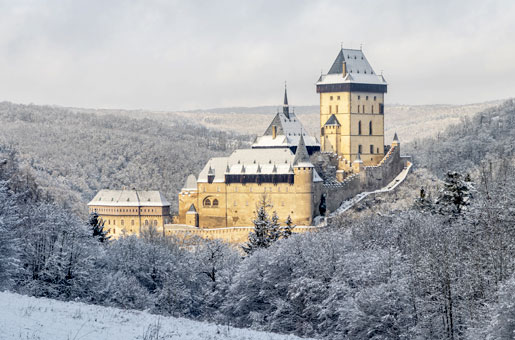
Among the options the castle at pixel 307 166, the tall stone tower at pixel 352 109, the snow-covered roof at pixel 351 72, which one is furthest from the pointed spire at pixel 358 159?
the snow-covered roof at pixel 351 72

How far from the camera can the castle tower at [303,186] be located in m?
84.6

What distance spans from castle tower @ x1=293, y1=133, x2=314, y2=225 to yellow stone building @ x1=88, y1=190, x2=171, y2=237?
53.0ft

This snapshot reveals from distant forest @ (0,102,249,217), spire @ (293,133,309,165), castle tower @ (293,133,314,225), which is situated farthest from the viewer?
distant forest @ (0,102,249,217)

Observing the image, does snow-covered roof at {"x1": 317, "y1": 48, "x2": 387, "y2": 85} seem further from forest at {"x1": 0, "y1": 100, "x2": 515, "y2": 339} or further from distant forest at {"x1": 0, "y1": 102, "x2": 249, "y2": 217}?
distant forest at {"x1": 0, "y1": 102, "x2": 249, "y2": 217}

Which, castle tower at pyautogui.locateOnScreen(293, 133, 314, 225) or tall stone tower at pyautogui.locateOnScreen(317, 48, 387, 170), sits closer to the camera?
castle tower at pyautogui.locateOnScreen(293, 133, 314, 225)

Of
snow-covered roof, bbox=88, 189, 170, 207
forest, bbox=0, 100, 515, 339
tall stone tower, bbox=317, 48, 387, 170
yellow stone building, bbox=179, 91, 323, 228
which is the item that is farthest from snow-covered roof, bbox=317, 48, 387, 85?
forest, bbox=0, 100, 515, 339

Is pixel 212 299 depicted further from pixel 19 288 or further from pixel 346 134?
pixel 346 134

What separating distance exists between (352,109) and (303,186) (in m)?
15.2

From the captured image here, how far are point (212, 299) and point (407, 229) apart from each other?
476 inches

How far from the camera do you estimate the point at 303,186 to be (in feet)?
278

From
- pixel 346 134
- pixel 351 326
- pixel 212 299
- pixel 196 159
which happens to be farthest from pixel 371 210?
pixel 196 159

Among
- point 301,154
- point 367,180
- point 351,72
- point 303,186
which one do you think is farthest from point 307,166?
point 351,72

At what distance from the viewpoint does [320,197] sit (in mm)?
86562

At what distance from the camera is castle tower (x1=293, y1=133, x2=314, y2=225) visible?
84.6m
